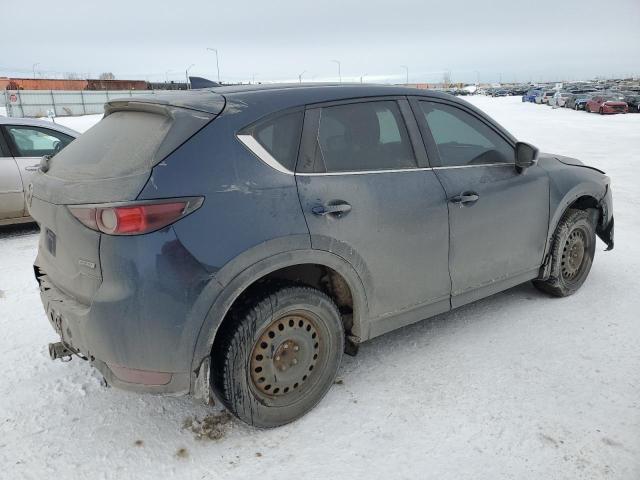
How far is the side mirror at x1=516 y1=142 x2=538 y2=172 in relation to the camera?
3689 millimetres

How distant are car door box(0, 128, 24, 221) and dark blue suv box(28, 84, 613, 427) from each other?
4.03 m

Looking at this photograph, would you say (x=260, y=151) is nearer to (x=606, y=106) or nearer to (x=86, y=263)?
(x=86, y=263)

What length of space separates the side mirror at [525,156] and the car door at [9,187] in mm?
5886

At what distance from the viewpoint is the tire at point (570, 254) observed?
4168 mm

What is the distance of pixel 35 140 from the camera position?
22.7ft

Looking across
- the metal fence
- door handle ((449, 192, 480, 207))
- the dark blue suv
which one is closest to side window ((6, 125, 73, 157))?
the dark blue suv

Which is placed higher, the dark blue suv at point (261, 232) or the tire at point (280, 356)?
the dark blue suv at point (261, 232)

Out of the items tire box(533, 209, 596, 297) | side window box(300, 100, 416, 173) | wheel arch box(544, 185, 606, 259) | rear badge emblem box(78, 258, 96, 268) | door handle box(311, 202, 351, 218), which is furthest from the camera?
tire box(533, 209, 596, 297)

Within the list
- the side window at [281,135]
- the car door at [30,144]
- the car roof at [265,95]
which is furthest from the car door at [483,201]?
the car door at [30,144]

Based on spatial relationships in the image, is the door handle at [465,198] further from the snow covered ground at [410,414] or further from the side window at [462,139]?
the snow covered ground at [410,414]

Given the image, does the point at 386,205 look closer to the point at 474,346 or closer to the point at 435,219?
the point at 435,219

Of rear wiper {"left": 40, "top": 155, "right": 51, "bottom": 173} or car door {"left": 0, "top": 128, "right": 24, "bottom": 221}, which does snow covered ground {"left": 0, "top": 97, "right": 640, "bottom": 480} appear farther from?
car door {"left": 0, "top": 128, "right": 24, "bottom": 221}

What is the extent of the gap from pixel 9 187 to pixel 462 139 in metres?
5.64

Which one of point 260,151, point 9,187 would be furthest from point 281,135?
point 9,187
